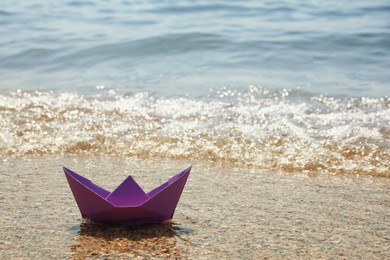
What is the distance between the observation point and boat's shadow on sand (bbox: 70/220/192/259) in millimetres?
2672

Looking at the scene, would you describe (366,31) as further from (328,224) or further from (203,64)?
(328,224)

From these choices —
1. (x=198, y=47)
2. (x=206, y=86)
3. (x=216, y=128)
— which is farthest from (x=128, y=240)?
(x=198, y=47)

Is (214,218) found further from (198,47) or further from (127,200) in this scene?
(198,47)

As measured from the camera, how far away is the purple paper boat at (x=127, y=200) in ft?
8.92

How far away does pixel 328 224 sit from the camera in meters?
3.05

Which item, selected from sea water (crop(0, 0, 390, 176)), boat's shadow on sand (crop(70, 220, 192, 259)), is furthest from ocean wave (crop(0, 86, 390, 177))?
boat's shadow on sand (crop(70, 220, 192, 259))

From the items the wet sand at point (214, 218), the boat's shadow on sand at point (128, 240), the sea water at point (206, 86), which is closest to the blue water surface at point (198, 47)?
the sea water at point (206, 86)

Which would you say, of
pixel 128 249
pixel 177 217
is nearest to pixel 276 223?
pixel 177 217

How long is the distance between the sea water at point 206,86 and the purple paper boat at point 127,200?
1.37 metres

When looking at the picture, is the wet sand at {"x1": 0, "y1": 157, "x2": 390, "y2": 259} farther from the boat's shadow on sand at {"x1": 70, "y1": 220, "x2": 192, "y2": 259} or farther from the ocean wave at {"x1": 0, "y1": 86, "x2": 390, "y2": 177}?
the ocean wave at {"x1": 0, "y1": 86, "x2": 390, "y2": 177}

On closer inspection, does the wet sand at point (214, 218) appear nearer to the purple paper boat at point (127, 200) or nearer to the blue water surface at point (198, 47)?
the purple paper boat at point (127, 200)

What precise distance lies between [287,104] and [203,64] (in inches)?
89.4

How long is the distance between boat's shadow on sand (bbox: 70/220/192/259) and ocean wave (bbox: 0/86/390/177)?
134 cm

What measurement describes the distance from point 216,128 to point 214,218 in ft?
6.21
